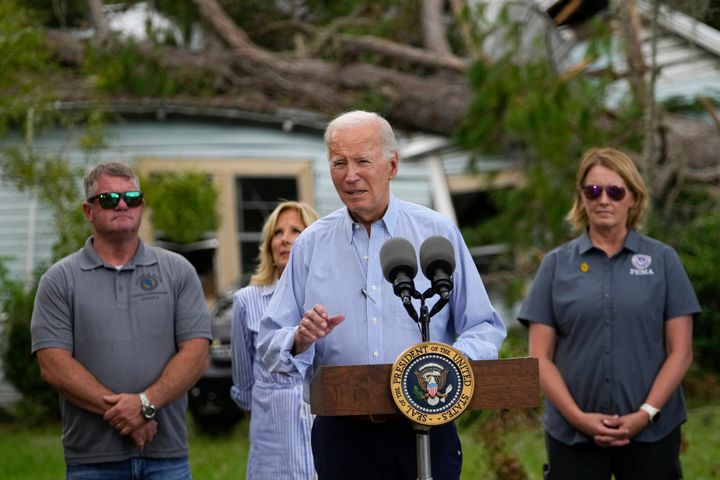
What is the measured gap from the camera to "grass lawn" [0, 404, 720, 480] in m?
9.18

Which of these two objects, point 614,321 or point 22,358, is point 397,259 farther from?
point 22,358

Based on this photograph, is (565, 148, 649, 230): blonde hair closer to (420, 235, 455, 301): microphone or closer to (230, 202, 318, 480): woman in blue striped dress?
(230, 202, 318, 480): woman in blue striped dress

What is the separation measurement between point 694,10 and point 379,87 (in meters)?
6.84

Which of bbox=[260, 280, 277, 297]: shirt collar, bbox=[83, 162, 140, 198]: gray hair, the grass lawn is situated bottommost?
the grass lawn

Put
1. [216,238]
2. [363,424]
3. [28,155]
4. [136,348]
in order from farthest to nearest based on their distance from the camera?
[216,238] < [28,155] < [136,348] < [363,424]

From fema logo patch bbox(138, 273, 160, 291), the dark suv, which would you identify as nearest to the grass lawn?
the dark suv

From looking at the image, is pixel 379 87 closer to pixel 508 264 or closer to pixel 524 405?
pixel 508 264

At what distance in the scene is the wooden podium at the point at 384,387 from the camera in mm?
3936

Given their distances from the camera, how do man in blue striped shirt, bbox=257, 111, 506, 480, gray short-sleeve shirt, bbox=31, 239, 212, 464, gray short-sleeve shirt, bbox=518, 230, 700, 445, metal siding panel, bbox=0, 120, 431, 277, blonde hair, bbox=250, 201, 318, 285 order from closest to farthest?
man in blue striped shirt, bbox=257, 111, 506, 480
gray short-sleeve shirt, bbox=31, 239, 212, 464
gray short-sleeve shirt, bbox=518, 230, 700, 445
blonde hair, bbox=250, 201, 318, 285
metal siding panel, bbox=0, 120, 431, 277

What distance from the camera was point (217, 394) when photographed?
1122 cm

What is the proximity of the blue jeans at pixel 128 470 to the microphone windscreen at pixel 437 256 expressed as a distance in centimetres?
211

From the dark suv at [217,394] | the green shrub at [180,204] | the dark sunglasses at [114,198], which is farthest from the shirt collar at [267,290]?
the green shrub at [180,204]

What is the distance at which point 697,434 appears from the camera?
10.7m

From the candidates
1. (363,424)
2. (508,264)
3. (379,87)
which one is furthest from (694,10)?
(379,87)
